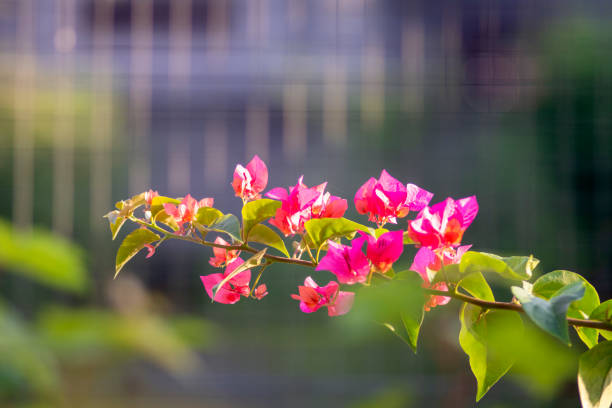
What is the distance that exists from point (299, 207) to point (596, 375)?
93mm

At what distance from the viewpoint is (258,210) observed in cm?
17

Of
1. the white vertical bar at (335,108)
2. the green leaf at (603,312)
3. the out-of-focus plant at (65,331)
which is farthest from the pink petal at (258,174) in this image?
the white vertical bar at (335,108)

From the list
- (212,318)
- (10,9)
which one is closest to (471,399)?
(212,318)

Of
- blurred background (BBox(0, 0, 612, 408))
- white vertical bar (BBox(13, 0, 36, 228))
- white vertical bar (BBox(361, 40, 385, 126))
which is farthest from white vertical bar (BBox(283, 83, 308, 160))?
white vertical bar (BBox(13, 0, 36, 228))

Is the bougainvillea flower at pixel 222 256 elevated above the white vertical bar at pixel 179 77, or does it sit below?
below

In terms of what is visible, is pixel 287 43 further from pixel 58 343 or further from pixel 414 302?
pixel 414 302

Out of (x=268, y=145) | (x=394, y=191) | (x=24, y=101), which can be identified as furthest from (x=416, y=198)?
(x=24, y=101)

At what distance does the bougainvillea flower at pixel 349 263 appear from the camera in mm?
155

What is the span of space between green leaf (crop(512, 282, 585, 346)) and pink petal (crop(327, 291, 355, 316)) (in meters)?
0.05

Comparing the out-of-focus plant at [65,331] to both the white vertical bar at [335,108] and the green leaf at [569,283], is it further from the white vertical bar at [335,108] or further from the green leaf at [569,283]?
the green leaf at [569,283]

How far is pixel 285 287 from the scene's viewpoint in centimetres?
127

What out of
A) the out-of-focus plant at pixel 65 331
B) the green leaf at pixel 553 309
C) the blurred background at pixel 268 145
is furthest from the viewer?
the blurred background at pixel 268 145

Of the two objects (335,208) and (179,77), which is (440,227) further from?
(179,77)

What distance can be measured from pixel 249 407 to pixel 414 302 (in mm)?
1181
